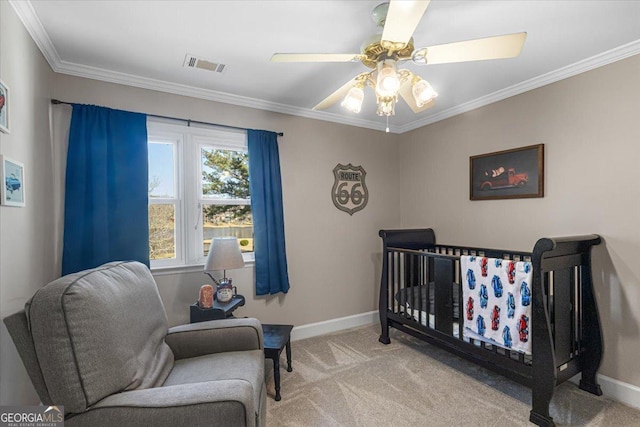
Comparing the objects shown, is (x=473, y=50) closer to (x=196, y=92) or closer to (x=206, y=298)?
(x=196, y=92)

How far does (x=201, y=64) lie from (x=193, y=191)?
1026mm

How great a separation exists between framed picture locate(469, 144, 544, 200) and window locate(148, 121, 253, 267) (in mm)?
2208

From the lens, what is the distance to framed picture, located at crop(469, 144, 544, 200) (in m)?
2.51

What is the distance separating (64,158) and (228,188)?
1.19 m

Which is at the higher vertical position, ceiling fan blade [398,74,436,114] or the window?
ceiling fan blade [398,74,436,114]

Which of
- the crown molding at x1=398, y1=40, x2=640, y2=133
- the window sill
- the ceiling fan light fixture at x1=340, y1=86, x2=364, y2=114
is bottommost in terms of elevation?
the window sill

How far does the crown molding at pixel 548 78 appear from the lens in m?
2.04

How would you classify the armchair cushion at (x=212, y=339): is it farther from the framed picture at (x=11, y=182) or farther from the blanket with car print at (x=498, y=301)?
the blanket with car print at (x=498, y=301)

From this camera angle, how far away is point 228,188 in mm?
2877

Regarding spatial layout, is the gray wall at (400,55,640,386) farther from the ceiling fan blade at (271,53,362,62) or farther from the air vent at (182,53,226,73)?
the air vent at (182,53,226,73)

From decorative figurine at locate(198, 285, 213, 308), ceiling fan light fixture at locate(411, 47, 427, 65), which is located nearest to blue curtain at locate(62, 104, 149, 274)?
decorative figurine at locate(198, 285, 213, 308)

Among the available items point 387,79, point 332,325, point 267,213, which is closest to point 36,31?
point 267,213

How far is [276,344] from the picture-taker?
2.12m

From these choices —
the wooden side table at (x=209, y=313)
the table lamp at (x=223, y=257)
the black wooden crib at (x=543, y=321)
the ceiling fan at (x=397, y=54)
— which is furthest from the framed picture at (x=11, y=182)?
the black wooden crib at (x=543, y=321)
